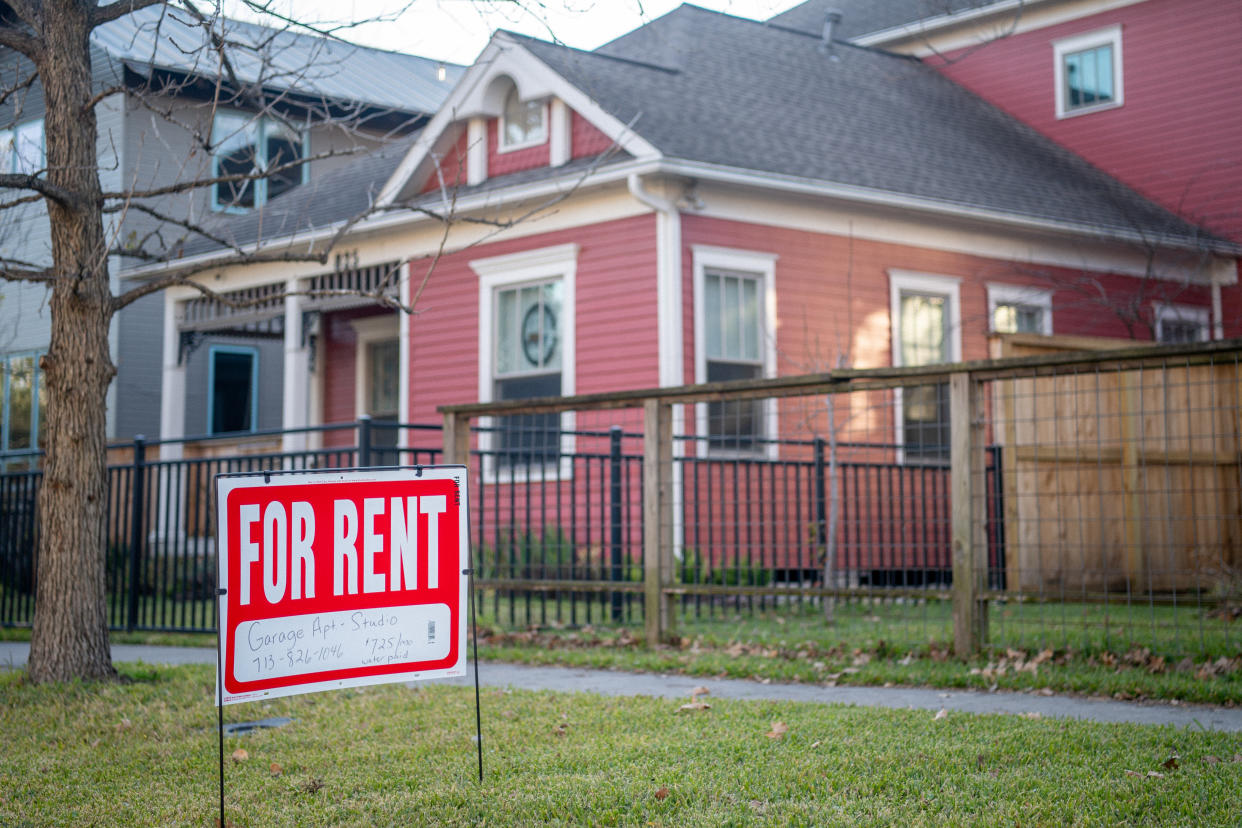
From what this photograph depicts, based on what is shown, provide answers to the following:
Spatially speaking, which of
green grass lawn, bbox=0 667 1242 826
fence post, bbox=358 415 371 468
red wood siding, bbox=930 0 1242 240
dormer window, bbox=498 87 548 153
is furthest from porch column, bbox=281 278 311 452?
green grass lawn, bbox=0 667 1242 826

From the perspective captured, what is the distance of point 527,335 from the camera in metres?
14.7

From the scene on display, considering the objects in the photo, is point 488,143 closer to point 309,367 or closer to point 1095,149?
point 309,367

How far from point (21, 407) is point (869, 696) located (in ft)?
62.3

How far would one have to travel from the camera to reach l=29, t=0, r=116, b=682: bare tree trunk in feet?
24.0

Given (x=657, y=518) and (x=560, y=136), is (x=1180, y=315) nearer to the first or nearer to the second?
(x=560, y=136)

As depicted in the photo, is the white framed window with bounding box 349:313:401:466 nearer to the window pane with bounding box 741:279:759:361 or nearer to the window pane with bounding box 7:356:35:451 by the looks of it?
the window pane with bounding box 741:279:759:361

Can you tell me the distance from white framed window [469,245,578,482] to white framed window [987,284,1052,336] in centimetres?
550

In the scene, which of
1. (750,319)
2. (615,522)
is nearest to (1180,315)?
(750,319)

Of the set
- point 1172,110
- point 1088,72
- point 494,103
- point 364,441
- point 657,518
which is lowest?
point 657,518

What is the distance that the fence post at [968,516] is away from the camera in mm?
7113

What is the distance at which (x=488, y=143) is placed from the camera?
15148 millimetres

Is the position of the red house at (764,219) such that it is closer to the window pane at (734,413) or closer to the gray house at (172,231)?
the window pane at (734,413)

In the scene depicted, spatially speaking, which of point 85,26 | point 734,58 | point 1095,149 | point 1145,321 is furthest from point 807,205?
point 85,26

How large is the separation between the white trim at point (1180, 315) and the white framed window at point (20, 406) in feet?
57.0
